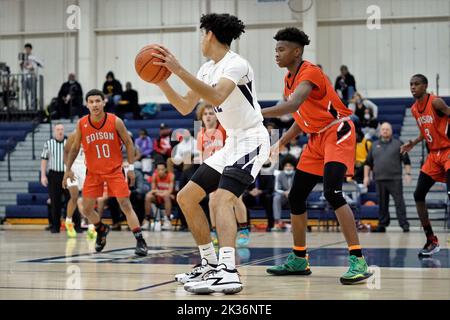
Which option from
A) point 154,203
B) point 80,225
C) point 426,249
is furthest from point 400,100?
point 426,249

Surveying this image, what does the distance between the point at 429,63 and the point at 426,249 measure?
15189 millimetres

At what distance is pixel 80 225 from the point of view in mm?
15352

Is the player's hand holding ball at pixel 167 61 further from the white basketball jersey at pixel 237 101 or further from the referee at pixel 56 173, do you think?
the referee at pixel 56 173

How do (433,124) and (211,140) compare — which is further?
(211,140)

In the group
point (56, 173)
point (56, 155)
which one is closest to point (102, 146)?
point (56, 155)

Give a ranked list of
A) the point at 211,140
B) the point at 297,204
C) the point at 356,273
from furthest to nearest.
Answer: the point at 211,140 → the point at 297,204 → the point at 356,273

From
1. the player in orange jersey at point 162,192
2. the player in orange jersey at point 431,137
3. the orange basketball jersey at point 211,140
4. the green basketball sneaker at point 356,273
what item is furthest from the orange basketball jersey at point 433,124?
the player in orange jersey at point 162,192

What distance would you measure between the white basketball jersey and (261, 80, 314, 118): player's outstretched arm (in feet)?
0.68

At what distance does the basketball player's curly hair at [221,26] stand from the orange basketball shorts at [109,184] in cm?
362

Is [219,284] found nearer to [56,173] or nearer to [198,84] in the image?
[198,84]

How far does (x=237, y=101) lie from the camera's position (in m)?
5.61

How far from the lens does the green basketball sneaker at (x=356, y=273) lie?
18.5 ft

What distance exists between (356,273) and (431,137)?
10.7 feet

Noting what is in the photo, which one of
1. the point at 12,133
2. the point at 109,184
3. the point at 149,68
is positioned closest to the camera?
the point at 149,68
